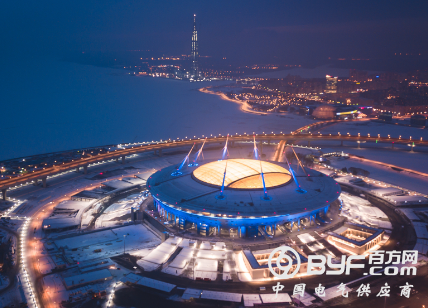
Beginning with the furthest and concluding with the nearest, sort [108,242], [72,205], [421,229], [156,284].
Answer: [72,205] < [421,229] < [108,242] < [156,284]

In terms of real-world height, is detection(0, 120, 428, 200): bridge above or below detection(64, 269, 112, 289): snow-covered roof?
above

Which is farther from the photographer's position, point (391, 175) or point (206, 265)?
point (391, 175)

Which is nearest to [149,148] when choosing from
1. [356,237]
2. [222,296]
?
[356,237]

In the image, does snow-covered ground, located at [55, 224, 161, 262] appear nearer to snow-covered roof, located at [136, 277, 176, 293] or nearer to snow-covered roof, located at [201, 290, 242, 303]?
snow-covered roof, located at [136, 277, 176, 293]

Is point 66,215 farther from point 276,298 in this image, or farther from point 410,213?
point 410,213

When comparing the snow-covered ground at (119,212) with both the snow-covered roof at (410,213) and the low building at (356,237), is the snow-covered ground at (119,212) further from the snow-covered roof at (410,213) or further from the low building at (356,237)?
the snow-covered roof at (410,213)

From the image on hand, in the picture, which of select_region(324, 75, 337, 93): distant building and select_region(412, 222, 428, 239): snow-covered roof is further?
select_region(324, 75, 337, 93): distant building

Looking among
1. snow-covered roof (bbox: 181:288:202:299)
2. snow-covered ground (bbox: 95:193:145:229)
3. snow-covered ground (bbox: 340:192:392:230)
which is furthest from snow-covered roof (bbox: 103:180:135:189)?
snow-covered ground (bbox: 340:192:392:230)

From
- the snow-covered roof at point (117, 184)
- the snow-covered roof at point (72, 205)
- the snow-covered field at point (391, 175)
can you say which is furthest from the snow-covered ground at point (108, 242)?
the snow-covered field at point (391, 175)

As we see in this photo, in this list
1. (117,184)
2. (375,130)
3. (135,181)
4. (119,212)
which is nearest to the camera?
(119,212)
